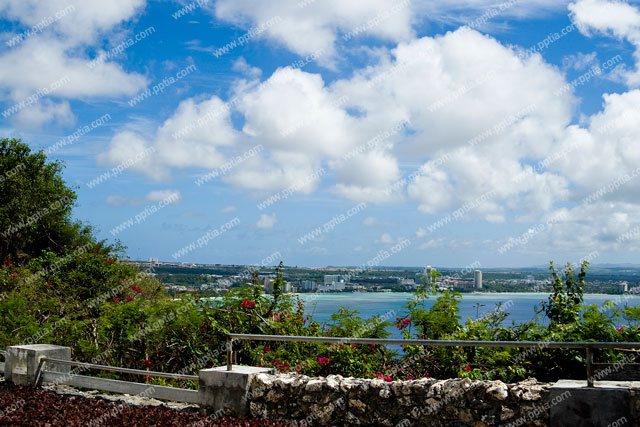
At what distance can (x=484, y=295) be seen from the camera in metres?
10.6

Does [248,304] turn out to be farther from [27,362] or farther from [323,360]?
[27,362]

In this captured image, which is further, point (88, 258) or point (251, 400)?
point (88, 258)

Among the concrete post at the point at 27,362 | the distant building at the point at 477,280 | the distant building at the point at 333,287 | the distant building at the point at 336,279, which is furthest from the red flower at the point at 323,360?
the distant building at the point at 477,280

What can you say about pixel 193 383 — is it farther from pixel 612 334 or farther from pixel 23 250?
pixel 23 250

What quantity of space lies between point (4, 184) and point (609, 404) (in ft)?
72.2

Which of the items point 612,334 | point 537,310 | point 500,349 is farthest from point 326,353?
point 612,334

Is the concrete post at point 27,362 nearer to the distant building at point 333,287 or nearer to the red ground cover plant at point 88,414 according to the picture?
the red ground cover plant at point 88,414

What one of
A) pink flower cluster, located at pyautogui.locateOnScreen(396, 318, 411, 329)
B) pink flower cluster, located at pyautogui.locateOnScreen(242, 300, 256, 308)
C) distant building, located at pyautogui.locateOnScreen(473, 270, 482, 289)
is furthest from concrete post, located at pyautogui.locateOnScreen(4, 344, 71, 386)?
distant building, located at pyautogui.locateOnScreen(473, 270, 482, 289)

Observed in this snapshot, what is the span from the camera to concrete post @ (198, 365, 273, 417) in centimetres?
619

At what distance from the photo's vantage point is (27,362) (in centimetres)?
816

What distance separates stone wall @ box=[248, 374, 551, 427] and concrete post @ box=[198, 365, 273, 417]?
0.31 feet

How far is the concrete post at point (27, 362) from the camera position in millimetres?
8117

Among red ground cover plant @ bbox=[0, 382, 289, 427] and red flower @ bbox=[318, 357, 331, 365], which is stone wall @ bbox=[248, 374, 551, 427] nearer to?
red ground cover plant @ bbox=[0, 382, 289, 427]

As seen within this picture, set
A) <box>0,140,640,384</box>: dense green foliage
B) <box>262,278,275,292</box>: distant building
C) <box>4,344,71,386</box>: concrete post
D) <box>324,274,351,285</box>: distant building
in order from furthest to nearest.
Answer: <box>324,274,351,285</box>: distant building → <box>262,278,275,292</box>: distant building → <box>4,344,71,386</box>: concrete post → <box>0,140,640,384</box>: dense green foliage
